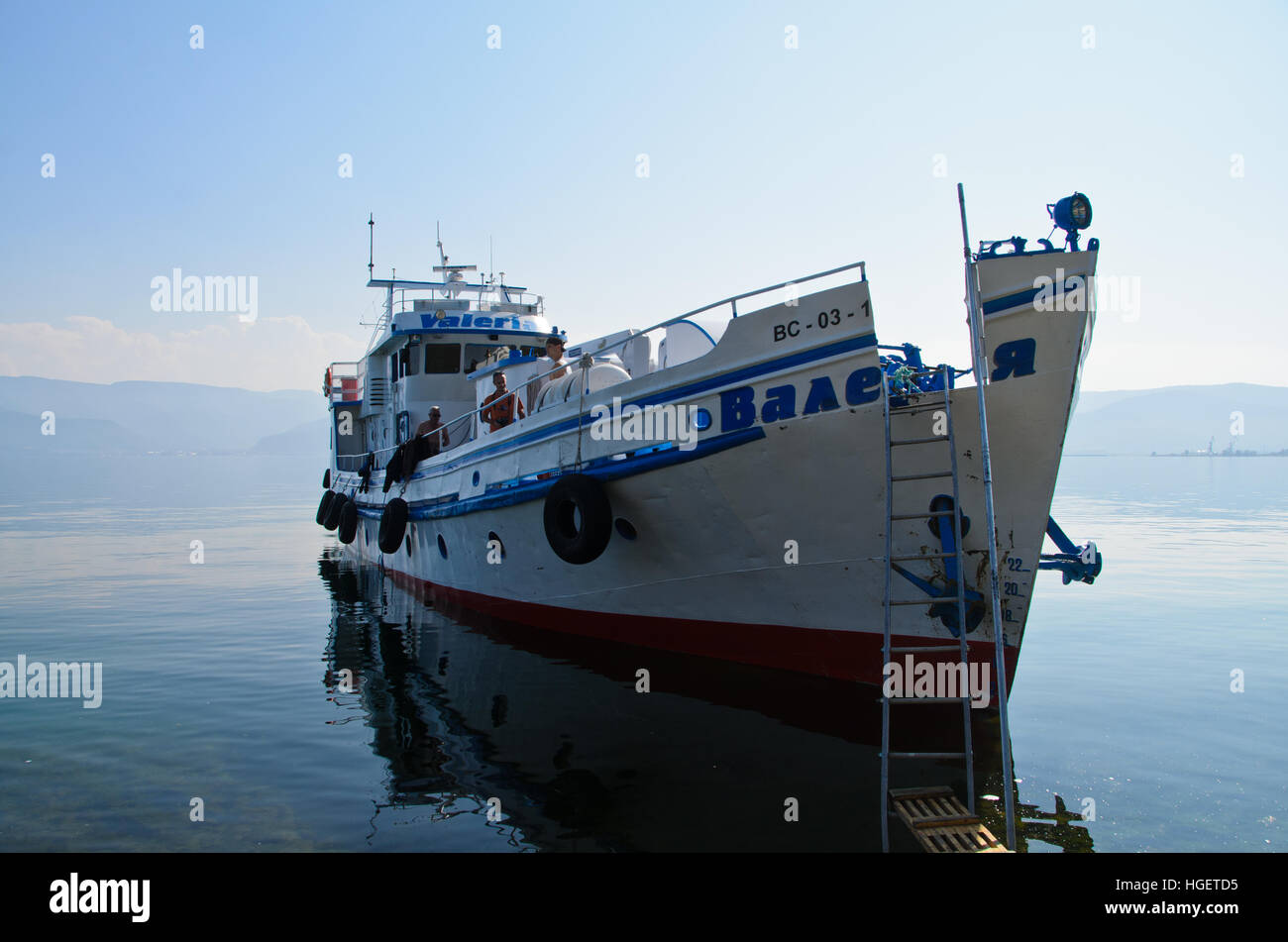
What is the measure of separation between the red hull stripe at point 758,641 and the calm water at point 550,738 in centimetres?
17

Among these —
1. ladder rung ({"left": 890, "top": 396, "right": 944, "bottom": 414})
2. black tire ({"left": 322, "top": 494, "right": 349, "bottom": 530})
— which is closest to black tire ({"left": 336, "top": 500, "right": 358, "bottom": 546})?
black tire ({"left": 322, "top": 494, "right": 349, "bottom": 530})

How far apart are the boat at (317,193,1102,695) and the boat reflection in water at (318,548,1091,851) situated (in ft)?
1.37

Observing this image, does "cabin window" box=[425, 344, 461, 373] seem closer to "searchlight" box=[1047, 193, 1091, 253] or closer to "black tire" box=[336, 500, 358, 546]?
"black tire" box=[336, 500, 358, 546]

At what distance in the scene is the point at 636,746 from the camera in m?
7.31

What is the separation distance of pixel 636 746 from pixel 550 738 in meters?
0.85

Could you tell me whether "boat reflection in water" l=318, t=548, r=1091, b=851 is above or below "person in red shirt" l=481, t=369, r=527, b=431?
below

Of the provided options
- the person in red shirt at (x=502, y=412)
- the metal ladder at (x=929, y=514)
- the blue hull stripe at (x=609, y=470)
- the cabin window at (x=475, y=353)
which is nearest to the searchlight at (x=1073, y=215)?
the metal ladder at (x=929, y=514)

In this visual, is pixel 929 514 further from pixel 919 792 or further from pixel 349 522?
pixel 349 522

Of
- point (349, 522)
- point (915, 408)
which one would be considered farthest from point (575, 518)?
point (349, 522)

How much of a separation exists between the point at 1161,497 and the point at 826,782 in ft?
159

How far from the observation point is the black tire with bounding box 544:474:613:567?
891cm

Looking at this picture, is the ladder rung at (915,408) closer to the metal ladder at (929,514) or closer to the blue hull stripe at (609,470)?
the metal ladder at (929,514)

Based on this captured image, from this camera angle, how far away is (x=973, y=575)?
7504 mm
